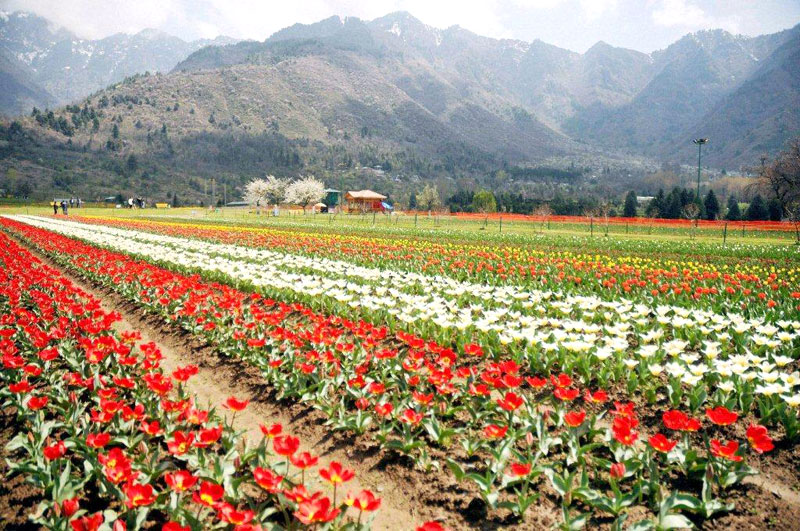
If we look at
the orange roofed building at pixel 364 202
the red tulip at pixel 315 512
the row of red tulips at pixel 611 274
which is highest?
the orange roofed building at pixel 364 202

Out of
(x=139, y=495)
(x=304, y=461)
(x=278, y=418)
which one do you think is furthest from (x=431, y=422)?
(x=139, y=495)

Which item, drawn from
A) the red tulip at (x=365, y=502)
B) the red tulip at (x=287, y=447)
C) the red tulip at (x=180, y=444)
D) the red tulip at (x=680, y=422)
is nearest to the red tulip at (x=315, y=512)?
the red tulip at (x=365, y=502)

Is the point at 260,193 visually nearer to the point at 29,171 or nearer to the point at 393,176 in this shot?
the point at 29,171

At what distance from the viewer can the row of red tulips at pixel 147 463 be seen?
9.62 feet

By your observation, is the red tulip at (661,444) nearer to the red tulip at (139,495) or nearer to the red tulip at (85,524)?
the red tulip at (139,495)

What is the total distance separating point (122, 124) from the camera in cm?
18512

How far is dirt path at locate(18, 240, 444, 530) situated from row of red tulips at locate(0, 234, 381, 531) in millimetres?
194

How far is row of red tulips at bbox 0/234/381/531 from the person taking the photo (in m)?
2.93

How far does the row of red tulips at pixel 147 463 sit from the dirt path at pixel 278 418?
A: 0.64 ft

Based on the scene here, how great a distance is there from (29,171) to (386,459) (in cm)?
16158

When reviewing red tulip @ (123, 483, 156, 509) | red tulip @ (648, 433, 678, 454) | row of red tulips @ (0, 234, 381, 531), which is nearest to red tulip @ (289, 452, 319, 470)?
row of red tulips @ (0, 234, 381, 531)

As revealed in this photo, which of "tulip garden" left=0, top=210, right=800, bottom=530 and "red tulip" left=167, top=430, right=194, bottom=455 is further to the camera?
"red tulip" left=167, top=430, right=194, bottom=455

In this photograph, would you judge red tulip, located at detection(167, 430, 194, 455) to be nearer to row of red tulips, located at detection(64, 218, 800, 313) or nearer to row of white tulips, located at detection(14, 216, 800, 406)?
row of white tulips, located at detection(14, 216, 800, 406)

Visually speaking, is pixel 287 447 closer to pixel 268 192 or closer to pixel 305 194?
pixel 305 194
